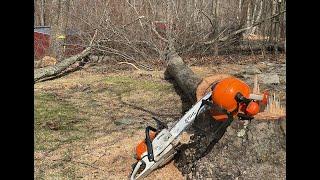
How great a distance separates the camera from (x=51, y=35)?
13.3m

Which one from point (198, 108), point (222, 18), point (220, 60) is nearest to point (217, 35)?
point (220, 60)

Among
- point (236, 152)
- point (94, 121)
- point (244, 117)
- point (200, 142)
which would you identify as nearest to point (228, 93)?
point (244, 117)

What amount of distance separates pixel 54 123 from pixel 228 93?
353cm

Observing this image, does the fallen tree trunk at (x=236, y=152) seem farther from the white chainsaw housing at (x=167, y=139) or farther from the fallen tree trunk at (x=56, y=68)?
the fallen tree trunk at (x=56, y=68)

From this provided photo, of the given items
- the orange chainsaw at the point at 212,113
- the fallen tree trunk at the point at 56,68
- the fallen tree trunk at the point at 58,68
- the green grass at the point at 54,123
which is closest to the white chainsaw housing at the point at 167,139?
the orange chainsaw at the point at 212,113

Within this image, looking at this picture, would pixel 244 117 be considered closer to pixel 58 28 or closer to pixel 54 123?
pixel 54 123

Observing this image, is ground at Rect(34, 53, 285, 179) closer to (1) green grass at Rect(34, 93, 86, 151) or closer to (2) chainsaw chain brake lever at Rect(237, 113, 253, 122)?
→ (1) green grass at Rect(34, 93, 86, 151)

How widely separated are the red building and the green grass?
4743mm

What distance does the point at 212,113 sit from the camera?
430 cm

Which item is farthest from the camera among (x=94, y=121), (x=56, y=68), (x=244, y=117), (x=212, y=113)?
(x=56, y=68)

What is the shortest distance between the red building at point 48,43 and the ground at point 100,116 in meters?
1.62

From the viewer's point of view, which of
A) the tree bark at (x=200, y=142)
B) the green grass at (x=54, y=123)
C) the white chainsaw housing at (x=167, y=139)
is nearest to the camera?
the white chainsaw housing at (x=167, y=139)

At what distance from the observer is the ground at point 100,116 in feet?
16.2
